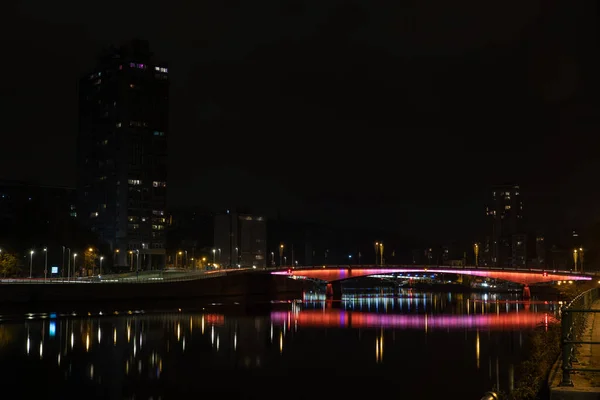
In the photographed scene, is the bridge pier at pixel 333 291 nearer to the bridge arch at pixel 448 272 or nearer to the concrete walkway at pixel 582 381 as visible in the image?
the bridge arch at pixel 448 272

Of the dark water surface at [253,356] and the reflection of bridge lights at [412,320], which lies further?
the reflection of bridge lights at [412,320]

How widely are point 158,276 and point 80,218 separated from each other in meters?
70.4

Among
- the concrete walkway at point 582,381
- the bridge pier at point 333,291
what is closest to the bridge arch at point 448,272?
the bridge pier at point 333,291

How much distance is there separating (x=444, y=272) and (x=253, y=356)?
3728 inches

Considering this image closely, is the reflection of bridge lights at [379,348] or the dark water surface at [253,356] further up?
the dark water surface at [253,356]

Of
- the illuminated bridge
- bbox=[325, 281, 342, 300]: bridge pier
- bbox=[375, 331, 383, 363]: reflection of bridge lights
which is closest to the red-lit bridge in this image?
the illuminated bridge

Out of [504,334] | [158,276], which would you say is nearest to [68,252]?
[158,276]

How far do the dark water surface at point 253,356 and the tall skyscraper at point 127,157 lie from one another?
113m

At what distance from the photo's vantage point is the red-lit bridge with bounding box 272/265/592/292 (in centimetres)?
12062

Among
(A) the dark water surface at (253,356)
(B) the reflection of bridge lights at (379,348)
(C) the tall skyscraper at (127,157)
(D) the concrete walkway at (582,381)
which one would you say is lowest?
(B) the reflection of bridge lights at (379,348)

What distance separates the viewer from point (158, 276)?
132500 millimetres

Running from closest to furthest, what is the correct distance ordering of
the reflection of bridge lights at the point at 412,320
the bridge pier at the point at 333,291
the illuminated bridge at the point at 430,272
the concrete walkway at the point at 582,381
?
the concrete walkway at the point at 582,381 → the reflection of bridge lights at the point at 412,320 → the illuminated bridge at the point at 430,272 → the bridge pier at the point at 333,291

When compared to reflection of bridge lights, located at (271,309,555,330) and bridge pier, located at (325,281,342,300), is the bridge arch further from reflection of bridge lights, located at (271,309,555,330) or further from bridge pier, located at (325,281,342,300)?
reflection of bridge lights, located at (271,309,555,330)

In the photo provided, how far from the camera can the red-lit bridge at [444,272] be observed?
120625 mm
